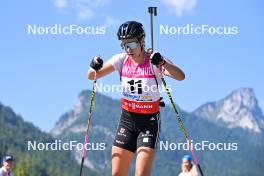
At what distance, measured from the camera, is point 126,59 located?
10.1 m

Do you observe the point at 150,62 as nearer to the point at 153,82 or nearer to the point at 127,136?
the point at 153,82

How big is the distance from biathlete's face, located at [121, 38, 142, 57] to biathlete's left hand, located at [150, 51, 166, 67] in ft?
1.05

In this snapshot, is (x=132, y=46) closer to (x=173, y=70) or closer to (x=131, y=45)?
(x=131, y=45)

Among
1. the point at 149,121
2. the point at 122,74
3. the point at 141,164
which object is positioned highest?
the point at 122,74

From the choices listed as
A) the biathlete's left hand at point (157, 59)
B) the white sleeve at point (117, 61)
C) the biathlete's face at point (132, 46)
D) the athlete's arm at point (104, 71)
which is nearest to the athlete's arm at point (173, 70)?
the biathlete's left hand at point (157, 59)

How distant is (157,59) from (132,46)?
0.45m

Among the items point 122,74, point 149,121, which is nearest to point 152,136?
point 149,121

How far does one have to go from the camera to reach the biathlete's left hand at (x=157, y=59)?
A: 374 inches

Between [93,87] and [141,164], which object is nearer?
[141,164]

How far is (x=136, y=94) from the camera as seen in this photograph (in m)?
10.1

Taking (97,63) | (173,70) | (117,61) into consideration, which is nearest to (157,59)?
(173,70)

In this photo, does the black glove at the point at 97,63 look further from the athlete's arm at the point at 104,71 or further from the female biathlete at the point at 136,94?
the athlete's arm at the point at 104,71

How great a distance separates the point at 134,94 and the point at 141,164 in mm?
1042

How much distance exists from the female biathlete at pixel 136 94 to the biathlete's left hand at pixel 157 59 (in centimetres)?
3
